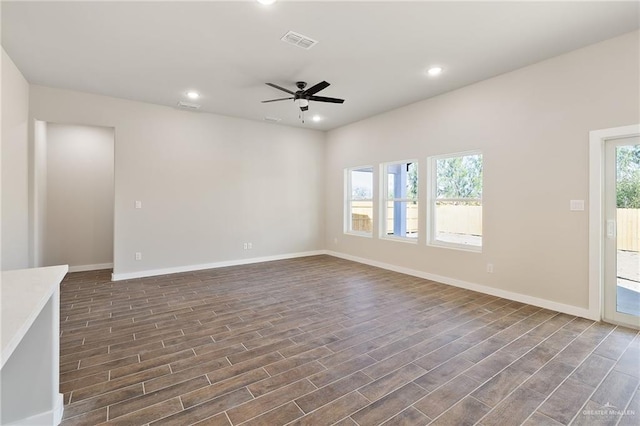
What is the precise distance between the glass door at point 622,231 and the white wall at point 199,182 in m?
5.28

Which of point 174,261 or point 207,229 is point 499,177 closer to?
point 207,229

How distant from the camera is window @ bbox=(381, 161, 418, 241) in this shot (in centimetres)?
552

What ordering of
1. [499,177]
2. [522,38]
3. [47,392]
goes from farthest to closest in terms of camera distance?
[499,177], [522,38], [47,392]

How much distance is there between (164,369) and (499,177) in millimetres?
4484

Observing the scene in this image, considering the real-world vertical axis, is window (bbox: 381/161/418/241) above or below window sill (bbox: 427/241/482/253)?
above

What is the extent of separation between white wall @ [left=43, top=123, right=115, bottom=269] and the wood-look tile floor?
1.83 metres

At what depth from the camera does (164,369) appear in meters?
2.34

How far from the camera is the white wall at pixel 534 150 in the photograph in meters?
3.25

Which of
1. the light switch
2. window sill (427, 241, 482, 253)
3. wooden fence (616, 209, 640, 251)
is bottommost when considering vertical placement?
window sill (427, 241, 482, 253)

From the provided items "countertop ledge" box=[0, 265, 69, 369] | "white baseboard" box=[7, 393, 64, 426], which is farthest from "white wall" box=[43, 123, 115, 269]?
"white baseboard" box=[7, 393, 64, 426]

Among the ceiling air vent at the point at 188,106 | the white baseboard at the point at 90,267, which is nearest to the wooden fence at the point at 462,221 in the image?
the ceiling air vent at the point at 188,106

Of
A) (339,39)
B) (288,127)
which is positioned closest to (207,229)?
(288,127)

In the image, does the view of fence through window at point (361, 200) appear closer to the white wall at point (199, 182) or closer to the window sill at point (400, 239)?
the window sill at point (400, 239)

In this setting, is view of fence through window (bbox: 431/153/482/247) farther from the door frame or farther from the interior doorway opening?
the interior doorway opening
